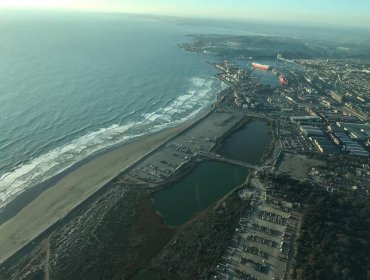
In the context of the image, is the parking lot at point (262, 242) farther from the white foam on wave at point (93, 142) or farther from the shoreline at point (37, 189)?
the white foam on wave at point (93, 142)

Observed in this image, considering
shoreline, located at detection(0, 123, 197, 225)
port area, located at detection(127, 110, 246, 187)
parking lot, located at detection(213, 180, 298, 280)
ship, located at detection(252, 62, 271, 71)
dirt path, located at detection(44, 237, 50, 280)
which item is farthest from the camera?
ship, located at detection(252, 62, 271, 71)

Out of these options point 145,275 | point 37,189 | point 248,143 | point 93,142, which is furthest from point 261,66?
point 145,275

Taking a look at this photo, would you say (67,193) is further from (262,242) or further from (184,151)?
(262,242)

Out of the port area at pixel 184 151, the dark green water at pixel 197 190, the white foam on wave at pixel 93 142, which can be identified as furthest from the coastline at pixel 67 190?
the dark green water at pixel 197 190

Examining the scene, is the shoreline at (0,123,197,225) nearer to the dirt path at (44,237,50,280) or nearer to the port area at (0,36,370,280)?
the port area at (0,36,370,280)

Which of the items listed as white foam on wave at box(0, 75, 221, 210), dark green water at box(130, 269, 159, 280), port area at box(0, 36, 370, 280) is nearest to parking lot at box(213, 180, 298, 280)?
port area at box(0, 36, 370, 280)

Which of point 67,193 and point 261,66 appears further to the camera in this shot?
point 261,66
